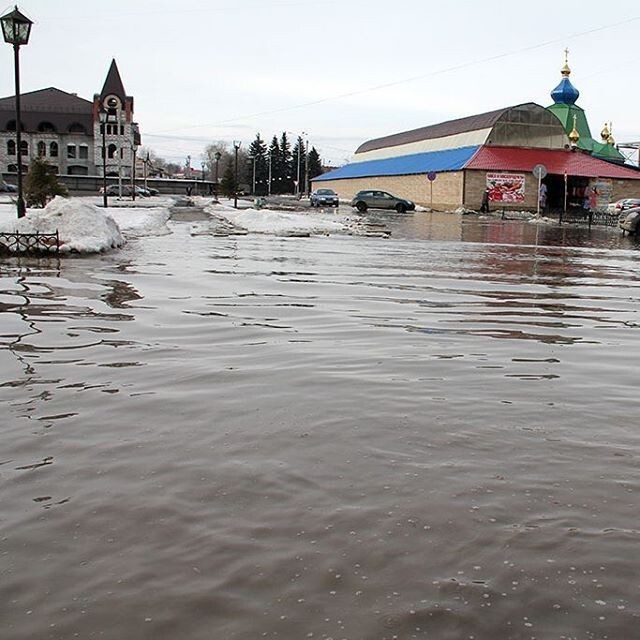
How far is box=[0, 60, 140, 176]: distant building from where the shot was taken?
10262 cm

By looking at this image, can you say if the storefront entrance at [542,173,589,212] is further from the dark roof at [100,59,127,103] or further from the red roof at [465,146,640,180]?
the dark roof at [100,59,127,103]

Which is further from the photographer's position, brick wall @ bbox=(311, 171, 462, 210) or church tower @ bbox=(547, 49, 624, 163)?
church tower @ bbox=(547, 49, 624, 163)

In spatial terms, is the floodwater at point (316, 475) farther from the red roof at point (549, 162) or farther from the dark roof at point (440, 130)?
the dark roof at point (440, 130)

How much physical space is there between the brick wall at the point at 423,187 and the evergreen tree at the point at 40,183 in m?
32.9

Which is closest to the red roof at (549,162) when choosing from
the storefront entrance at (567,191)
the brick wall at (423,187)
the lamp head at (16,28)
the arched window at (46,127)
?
the storefront entrance at (567,191)

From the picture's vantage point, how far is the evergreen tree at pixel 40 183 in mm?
26000

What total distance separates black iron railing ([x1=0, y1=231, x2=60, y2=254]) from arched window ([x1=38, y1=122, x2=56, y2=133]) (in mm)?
97288

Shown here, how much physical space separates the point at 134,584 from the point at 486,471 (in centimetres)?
211

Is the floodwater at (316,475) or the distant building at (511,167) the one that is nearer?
the floodwater at (316,475)

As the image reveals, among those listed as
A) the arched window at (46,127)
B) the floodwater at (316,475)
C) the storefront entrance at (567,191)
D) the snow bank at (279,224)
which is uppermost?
the arched window at (46,127)

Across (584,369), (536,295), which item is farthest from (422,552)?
(536,295)

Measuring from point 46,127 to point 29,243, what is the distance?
98.4 m

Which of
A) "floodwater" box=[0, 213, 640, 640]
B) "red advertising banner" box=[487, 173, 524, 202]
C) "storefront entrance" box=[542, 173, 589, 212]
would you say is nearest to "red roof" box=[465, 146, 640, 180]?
"red advertising banner" box=[487, 173, 524, 202]

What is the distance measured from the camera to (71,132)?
348 ft
